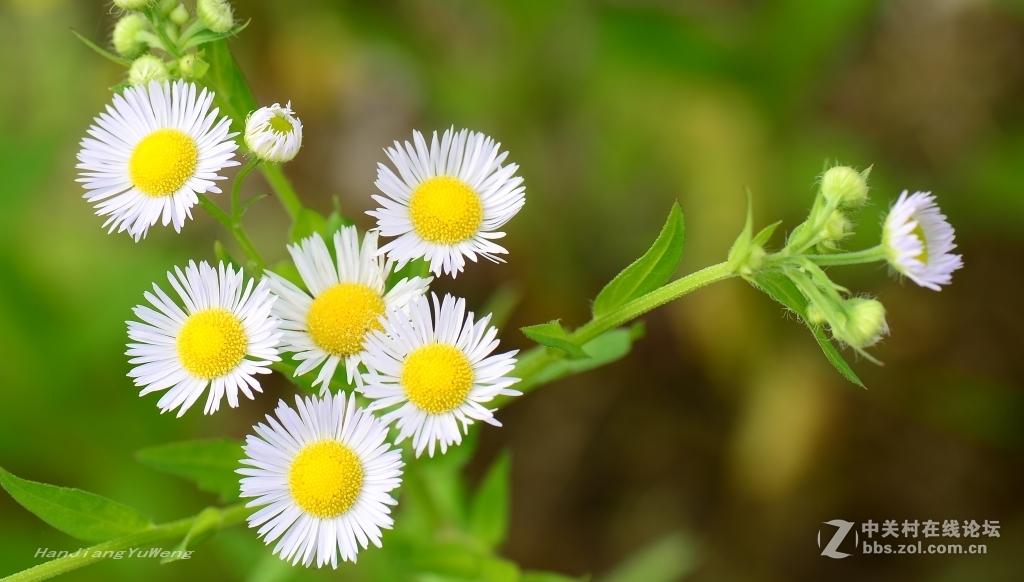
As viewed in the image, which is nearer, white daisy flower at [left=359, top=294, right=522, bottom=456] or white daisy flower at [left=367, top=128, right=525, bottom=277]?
white daisy flower at [left=359, top=294, right=522, bottom=456]

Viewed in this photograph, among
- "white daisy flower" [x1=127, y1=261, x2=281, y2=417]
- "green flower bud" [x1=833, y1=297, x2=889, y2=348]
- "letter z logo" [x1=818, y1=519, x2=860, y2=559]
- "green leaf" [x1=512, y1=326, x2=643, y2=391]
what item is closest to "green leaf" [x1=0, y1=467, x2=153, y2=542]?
"white daisy flower" [x1=127, y1=261, x2=281, y2=417]

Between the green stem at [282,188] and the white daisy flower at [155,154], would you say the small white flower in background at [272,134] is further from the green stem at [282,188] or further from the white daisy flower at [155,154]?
the green stem at [282,188]

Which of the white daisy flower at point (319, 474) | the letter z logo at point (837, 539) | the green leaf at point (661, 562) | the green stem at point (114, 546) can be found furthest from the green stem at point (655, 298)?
the letter z logo at point (837, 539)

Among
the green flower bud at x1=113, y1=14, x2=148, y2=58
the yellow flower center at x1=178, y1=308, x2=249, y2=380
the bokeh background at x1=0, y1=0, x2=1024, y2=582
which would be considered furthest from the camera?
the bokeh background at x1=0, y1=0, x2=1024, y2=582

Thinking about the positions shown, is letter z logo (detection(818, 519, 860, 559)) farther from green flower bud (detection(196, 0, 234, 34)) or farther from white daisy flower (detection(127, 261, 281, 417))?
green flower bud (detection(196, 0, 234, 34))

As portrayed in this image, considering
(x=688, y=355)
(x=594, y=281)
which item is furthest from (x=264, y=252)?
(x=688, y=355)

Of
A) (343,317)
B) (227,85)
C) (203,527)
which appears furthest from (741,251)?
(203,527)

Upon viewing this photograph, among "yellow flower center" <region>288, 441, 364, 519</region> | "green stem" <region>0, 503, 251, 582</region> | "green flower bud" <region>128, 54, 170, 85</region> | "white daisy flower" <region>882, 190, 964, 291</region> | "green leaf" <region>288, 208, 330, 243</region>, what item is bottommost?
"green stem" <region>0, 503, 251, 582</region>

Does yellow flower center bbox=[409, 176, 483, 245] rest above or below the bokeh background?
below
